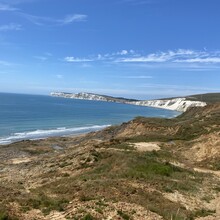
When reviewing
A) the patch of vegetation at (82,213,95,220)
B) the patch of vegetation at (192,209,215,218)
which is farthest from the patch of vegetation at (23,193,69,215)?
the patch of vegetation at (192,209,215,218)

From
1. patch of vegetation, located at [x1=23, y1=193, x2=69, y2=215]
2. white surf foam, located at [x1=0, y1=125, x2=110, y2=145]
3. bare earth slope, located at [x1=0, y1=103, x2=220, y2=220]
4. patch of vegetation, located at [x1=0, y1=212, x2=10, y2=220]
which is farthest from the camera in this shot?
white surf foam, located at [x1=0, y1=125, x2=110, y2=145]

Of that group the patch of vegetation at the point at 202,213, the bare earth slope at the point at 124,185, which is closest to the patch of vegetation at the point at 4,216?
the bare earth slope at the point at 124,185

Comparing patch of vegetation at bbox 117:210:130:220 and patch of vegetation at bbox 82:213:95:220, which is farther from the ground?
patch of vegetation at bbox 82:213:95:220

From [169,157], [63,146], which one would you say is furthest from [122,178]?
[63,146]

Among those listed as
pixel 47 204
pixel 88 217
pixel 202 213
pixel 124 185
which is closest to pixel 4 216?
pixel 47 204

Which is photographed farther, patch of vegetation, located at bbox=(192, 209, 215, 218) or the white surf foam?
the white surf foam

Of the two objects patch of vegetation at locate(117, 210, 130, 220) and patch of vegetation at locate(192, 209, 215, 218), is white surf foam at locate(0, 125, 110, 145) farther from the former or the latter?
patch of vegetation at locate(117, 210, 130, 220)

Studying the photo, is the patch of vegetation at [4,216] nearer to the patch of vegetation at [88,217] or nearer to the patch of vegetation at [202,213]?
the patch of vegetation at [88,217]

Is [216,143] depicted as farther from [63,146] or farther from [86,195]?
[63,146]

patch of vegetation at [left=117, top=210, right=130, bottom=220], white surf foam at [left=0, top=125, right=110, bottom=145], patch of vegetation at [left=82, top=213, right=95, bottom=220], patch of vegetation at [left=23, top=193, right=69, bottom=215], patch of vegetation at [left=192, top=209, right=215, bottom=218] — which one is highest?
patch of vegetation at [left=82, top=213, right=95, bottom=220]

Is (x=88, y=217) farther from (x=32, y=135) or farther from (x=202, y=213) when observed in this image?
(x=32, y=135)
